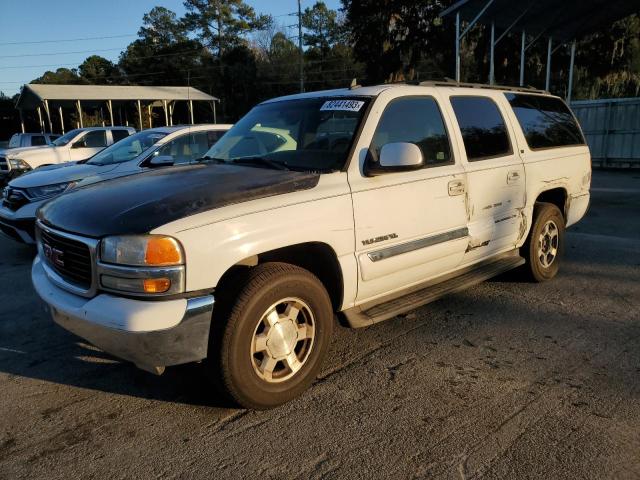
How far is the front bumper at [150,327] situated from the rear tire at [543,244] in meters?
3.61

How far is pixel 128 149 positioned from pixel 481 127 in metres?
5.80

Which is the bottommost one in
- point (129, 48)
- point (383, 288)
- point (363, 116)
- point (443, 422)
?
point (443, 422)

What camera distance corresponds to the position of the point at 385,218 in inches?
141

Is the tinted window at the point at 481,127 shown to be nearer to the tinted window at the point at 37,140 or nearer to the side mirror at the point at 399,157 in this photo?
the side mirror at the point at 399,157

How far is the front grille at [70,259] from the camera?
2943mm

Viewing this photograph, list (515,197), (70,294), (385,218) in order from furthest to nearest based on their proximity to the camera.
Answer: (515,197) < (385,218) < (70,294)

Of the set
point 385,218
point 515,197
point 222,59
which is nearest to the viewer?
point 385,218

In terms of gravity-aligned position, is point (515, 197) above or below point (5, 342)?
above

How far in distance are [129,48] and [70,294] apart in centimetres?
7840

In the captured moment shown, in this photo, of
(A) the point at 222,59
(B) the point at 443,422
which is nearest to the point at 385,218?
(B) the point at 443,422

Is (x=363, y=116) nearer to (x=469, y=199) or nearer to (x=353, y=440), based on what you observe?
(x=469, y=199)

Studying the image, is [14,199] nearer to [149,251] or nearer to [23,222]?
[23,222]

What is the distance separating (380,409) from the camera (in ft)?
10.2

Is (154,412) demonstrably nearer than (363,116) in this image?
Yes
